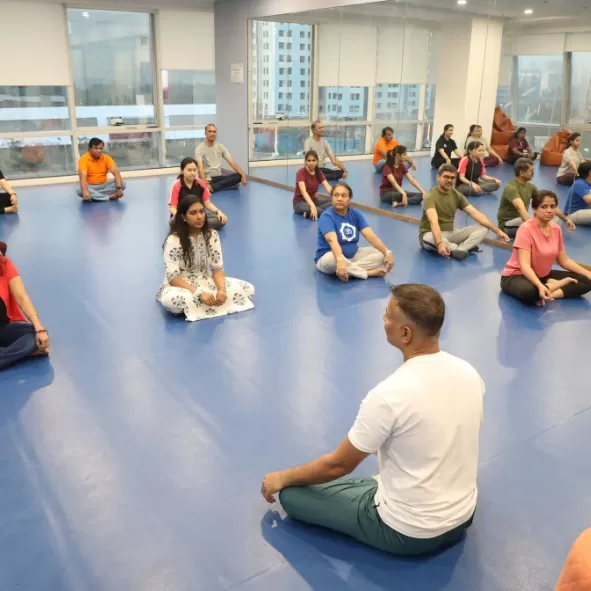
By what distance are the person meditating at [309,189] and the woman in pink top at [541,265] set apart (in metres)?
3.18

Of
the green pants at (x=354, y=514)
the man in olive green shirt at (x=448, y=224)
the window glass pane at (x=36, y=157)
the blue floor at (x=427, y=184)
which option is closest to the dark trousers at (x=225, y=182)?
the blue floor at (x=427, y=184)

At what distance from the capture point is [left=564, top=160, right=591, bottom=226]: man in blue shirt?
615cm

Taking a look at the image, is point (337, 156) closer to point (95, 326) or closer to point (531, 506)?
point (95, 326)

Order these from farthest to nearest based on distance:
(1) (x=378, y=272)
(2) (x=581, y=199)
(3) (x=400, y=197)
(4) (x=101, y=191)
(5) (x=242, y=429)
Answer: (4) (x=101, y=191), (3) (x=400, y=197), (2) (x=581, y=199), (1) (x=378, y=272), (5) (x=242, y=429)

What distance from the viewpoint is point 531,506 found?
255cm

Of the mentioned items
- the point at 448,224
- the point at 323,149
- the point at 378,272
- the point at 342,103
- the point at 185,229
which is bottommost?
the point at 378,272

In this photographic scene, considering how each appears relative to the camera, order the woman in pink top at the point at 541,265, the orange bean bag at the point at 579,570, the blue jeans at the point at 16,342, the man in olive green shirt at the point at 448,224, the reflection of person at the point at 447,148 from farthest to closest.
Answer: the reflection of person at the point at 447,148, the man in olive green shirt at the point at 448,224, the woman in pink top at the point at 541,265, the blue jeans at the point at 16,342, the orange bean bag at the point at 579,570

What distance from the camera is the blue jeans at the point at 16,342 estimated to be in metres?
3.63

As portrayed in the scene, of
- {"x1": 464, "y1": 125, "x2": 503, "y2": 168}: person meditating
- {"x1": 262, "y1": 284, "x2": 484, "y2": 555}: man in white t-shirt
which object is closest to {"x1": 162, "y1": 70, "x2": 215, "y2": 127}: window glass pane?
{"x1": 464, "y1": 125, "x2": 503, "y2": 168}: person meditating

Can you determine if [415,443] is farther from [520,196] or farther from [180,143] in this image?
[180,143]

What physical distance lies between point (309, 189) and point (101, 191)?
298cm

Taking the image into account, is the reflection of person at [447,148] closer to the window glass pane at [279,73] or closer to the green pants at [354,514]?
the window glass pane at [279,73]

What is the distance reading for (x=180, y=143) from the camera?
11.4 meters

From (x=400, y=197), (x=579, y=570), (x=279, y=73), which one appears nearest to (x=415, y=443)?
(x=579, y=570)
